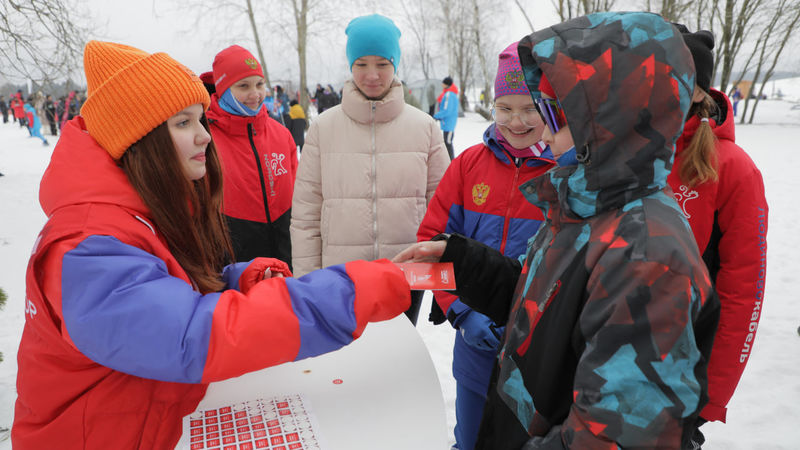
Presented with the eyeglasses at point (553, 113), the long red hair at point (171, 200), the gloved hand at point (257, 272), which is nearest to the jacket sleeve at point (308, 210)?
the gloved hand at point (257, 272)

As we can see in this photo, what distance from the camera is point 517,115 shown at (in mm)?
1887

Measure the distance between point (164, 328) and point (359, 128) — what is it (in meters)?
1.85

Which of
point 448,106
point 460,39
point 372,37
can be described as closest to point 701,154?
point 372,37

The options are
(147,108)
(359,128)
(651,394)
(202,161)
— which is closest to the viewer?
(651,394)

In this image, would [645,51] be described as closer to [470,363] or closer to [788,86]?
[470,363]

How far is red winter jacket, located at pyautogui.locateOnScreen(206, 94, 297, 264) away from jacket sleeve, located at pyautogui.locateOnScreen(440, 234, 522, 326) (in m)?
2.19

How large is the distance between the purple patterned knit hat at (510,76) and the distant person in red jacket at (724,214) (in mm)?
606

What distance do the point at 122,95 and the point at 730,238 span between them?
2182 mm

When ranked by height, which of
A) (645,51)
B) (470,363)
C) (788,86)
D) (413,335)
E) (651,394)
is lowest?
(788,86)

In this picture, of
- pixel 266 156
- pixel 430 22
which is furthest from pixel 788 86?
pixel 266 156

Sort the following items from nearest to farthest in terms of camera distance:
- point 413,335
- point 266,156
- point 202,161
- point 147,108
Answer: point 147,108 < point 202,161 < point 413,335 < point 266,156

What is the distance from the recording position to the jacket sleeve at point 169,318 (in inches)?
39.9

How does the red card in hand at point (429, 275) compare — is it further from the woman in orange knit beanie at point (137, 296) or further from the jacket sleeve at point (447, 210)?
the jacket sleeve at point (447, 210)

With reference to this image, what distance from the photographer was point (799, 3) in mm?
15023
